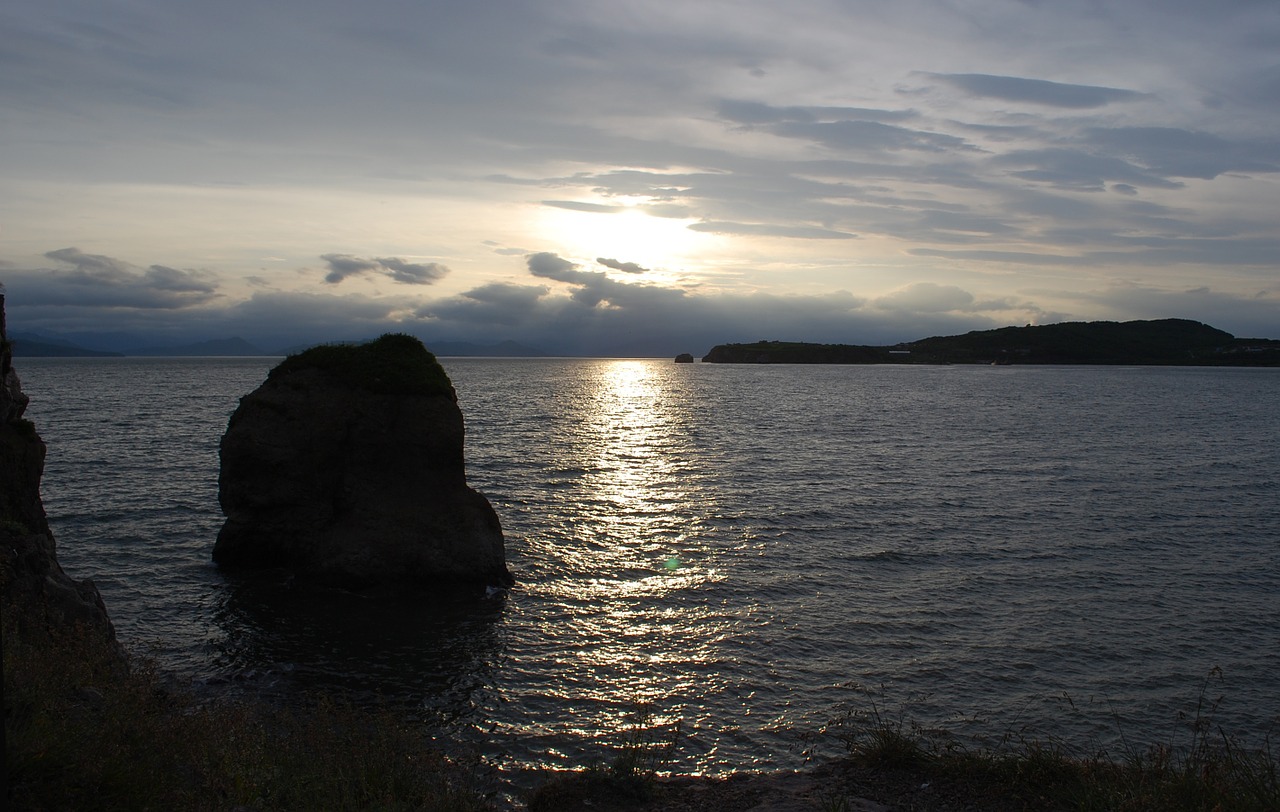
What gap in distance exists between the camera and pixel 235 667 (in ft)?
59.2

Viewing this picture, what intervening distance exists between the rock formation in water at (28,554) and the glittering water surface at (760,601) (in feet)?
6.59

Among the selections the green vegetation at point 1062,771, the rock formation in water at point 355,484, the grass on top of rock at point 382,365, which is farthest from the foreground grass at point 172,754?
the grass on top of rock at point 382,365

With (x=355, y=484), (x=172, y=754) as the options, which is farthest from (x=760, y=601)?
(x=172, y=754)

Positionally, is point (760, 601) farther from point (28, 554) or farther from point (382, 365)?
point (28, 554)

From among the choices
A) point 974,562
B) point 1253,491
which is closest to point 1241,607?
point 974,562

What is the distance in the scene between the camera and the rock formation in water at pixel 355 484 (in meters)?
23.8

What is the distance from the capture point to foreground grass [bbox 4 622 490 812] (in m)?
7.74

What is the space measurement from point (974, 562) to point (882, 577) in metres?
4.08

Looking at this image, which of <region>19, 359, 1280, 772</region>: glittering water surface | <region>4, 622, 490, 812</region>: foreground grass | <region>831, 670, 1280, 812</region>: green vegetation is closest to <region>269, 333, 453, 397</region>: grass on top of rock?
<region>19, 359, 1280, 772</region>: glittering water surface

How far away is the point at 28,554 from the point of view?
49.1 feet

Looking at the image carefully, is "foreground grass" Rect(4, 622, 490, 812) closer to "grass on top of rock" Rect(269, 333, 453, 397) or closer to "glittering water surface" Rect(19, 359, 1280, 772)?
"glittering water surface" Rect(19, 359, 1280, 772)

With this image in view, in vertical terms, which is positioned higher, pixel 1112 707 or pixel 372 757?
pixel 372 757

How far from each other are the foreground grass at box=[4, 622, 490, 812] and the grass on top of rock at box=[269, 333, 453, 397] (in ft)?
45.3

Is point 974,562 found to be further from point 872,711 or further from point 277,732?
point 277,732
